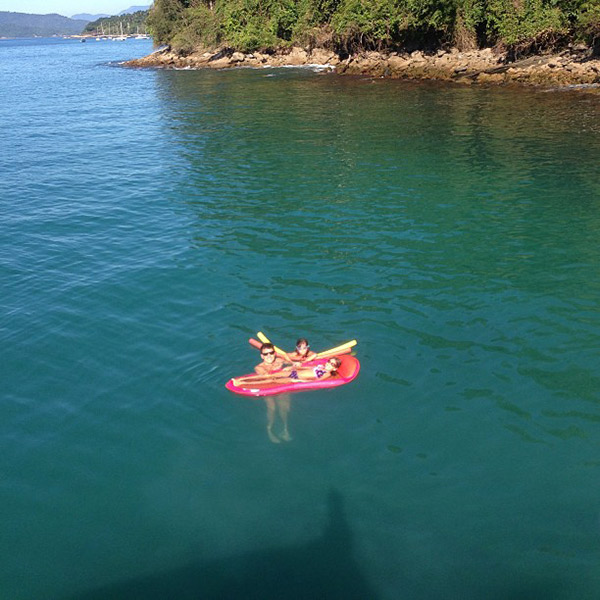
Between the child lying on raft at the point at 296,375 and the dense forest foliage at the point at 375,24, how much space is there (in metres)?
46.8

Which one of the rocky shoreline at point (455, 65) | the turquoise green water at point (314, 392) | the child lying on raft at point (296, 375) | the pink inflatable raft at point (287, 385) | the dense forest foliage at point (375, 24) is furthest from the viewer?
the dense forest foliage at point (375, 24)

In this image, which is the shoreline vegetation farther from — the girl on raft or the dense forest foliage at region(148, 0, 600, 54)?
the girl on raft

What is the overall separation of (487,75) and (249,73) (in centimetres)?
3121

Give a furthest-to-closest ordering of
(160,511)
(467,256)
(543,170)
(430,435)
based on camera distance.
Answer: (543,170) → (467,256) → (430,435) → (160,511)

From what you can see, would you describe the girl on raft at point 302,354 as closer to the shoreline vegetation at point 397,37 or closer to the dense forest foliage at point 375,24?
the shoreline vegetation at point 397,37

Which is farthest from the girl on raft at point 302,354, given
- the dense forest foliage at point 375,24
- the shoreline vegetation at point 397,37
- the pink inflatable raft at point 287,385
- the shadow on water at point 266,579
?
the dense forest foliage at point 375,24

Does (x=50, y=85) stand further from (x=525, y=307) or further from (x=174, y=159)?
(x=525, y=307)

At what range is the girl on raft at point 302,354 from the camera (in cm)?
1335

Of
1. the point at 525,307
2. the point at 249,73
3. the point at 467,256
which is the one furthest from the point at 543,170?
the point at 249,73

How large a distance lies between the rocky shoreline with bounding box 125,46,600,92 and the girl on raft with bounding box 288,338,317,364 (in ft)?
140

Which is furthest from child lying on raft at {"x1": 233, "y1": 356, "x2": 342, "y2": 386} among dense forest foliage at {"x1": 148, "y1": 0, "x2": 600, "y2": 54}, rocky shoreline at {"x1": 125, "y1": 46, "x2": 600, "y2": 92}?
dense forest foliage at {"x1": 148, "y1": 0, "x2": 600, "y2": 54}

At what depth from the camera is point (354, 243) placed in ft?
67.1

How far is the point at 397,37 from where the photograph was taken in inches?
2500

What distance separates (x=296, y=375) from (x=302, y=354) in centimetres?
58
